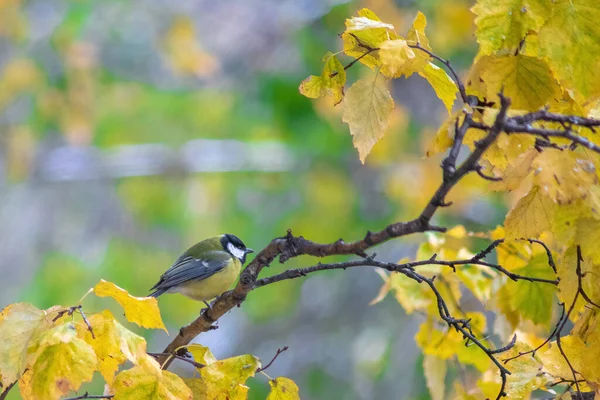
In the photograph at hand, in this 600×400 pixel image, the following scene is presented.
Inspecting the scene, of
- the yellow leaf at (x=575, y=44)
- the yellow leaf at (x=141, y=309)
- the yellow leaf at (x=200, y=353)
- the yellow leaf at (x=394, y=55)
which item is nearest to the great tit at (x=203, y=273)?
the yellow leaf at (x=200, y=353)

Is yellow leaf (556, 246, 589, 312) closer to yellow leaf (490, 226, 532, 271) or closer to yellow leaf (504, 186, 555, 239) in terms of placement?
yellow leaf (504, 186, 555, 239)

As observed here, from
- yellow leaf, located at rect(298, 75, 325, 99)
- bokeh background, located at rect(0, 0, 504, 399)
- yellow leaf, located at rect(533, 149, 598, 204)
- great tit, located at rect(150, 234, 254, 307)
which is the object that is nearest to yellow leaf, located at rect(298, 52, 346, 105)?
yellow leaf, located at rect(298, 75, 325, 99)

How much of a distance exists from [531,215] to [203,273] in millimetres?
1730

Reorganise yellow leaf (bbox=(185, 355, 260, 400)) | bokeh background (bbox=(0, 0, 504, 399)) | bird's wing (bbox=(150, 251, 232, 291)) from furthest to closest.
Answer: bokeh background (bbox=(0, 0, 504, 399))
bird's wing (bbox=(150, 251, 232, 291))
yellow leaf (bbox=(185, 355, 260, 400))

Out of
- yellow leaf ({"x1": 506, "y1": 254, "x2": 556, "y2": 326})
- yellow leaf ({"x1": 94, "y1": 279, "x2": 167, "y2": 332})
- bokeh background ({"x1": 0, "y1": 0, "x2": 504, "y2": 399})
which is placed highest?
yellow leaf ({"x1": 94, "y1": 279, "x2": 167, "y2": 332})

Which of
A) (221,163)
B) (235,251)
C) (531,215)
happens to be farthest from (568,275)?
(221,163)

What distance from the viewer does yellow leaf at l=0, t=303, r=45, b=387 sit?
Result: 93cm

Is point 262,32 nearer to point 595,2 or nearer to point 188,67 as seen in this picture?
point 188,67

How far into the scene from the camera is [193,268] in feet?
8.40

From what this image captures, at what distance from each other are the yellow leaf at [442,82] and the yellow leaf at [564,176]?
22cm

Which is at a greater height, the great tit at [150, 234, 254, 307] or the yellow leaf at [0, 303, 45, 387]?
the yellow leaf at [0, 303, 45, 387]

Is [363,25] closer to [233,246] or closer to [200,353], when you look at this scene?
[200,353]

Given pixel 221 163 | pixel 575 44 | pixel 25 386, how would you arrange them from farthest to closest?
pixel 221 163 < pixel 25 386 < pixel 575 44

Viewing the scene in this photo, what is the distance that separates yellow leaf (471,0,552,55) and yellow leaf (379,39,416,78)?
95mm
